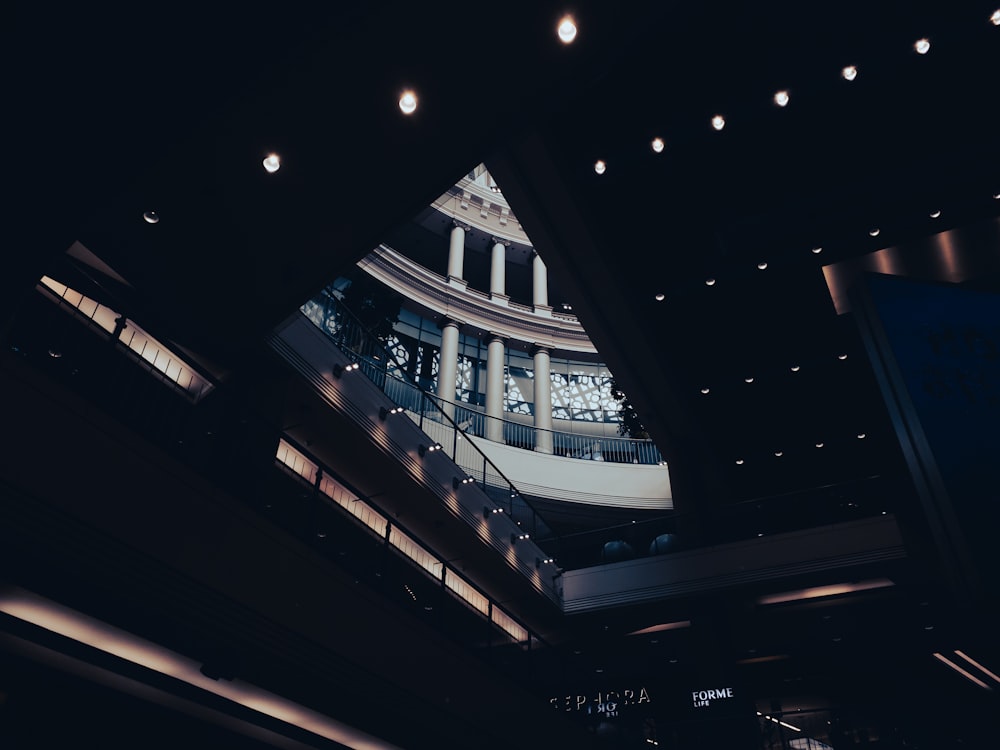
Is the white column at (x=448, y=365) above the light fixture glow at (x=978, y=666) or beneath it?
above

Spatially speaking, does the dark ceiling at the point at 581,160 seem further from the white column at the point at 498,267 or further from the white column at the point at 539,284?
the white column at the point at 539,284

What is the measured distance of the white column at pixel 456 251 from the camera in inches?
965

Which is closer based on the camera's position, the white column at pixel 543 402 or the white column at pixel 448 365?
the white column at pixel 543 402

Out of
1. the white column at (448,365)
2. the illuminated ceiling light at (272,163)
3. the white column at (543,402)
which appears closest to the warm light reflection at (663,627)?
the white column at (543,402)

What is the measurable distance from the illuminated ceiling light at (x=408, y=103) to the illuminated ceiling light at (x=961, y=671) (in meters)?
16.9

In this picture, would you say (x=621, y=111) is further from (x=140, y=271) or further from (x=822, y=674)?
(x=822, y=674)

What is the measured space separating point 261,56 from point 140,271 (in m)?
4.84

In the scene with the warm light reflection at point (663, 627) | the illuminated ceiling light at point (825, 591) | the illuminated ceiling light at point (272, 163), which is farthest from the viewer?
the warm light reflection at point (663, 627)

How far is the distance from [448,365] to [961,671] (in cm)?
1544

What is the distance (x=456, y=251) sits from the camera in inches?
984

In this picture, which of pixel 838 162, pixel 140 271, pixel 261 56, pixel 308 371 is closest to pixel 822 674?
pixel 838 162

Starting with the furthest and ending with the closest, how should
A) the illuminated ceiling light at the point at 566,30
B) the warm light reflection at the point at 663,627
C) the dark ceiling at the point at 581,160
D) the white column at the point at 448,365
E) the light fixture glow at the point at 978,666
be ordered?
the white column at the point at 448,365
the light fixture glow at the point at 978,666
the warm light reflection at the point at 663,627
the illuminated ceiling light at the point at 566,30
the dark ceiling at the point at 581,160

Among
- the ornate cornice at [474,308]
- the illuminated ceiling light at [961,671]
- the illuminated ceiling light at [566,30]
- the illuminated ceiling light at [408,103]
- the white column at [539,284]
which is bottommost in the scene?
the illuminated ceiling light at [961,671]

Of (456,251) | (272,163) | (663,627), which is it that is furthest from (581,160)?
(456,251)
